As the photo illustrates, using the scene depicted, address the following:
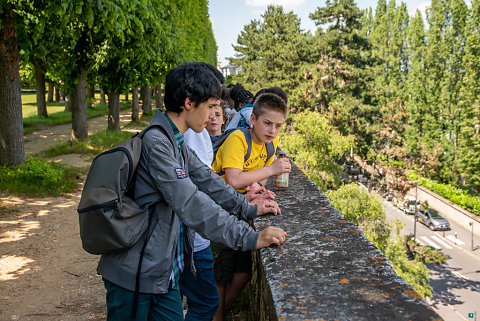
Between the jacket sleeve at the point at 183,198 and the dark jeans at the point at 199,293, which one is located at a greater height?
the jacket sleeve at the point at 183,198

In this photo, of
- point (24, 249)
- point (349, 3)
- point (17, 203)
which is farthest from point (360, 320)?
point (349, 3)

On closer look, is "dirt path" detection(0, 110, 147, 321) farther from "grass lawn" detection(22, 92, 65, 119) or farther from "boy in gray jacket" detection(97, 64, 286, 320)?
"grass lawn" detection(22, 92, 65, 119)

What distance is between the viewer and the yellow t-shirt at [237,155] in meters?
3.00

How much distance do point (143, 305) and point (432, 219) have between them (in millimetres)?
34970

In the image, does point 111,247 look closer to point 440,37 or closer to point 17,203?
point 17,203

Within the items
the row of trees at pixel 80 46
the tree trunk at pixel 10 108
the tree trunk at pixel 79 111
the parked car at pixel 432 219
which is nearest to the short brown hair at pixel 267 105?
the row of trees at pixel 80 46

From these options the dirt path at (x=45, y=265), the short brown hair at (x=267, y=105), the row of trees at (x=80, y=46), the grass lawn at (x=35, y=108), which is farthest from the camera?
the grass lawn at (x=35, y=108)

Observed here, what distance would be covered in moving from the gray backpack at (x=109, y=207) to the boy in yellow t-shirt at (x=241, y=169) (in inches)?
47.3

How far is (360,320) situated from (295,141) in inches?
1106

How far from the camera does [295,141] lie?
96.1 feet

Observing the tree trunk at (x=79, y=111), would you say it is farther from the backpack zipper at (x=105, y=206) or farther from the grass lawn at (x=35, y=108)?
the grass lawn at (x=35, y=108)

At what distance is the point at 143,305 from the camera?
197 centimetres

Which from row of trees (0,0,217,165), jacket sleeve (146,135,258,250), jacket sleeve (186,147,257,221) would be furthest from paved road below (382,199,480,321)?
jacket sleeve (146,135,258,250)

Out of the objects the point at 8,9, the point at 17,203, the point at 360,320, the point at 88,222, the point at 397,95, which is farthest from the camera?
the point at 397,95
